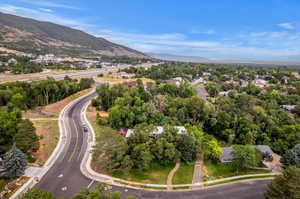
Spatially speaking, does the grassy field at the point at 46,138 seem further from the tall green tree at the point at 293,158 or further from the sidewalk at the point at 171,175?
the tall green tree at the point at 293,158

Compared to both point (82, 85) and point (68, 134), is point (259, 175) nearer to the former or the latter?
point (68, 134)

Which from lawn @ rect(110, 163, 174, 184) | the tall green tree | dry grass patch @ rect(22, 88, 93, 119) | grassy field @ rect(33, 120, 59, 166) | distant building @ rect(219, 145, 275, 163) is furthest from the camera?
dry grass patch @ rect(22, 88, 93, 119)

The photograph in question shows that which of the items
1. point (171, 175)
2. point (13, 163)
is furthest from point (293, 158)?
point (13, 163)

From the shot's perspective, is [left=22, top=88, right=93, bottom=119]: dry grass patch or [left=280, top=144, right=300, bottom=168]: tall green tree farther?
[left=22, top=88, right=93, bottom=119]: dry grass patch

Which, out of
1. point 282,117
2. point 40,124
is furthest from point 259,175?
point 40,124

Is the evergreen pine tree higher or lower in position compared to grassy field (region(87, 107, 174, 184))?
higher

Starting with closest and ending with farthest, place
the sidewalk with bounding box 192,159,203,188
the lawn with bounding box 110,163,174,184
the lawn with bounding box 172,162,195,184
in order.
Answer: the lawn with bounding box 110,163,174,184, the lawn with bounding box 172,162,195,184, the sidewalk with bounding box 192,159,203,188

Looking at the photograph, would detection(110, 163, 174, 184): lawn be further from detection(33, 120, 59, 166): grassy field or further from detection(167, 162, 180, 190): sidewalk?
detection(33, 120, 59, 166): grassy field

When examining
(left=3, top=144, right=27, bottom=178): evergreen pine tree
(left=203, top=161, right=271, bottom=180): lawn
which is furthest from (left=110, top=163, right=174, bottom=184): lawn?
(left=3, top=144, right=27, bottom=178): evergreen pine tree

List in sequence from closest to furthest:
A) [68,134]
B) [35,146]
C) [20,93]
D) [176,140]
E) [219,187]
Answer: [219,187] → [35,146] → [176,140] → [68,134] → [20,93]
